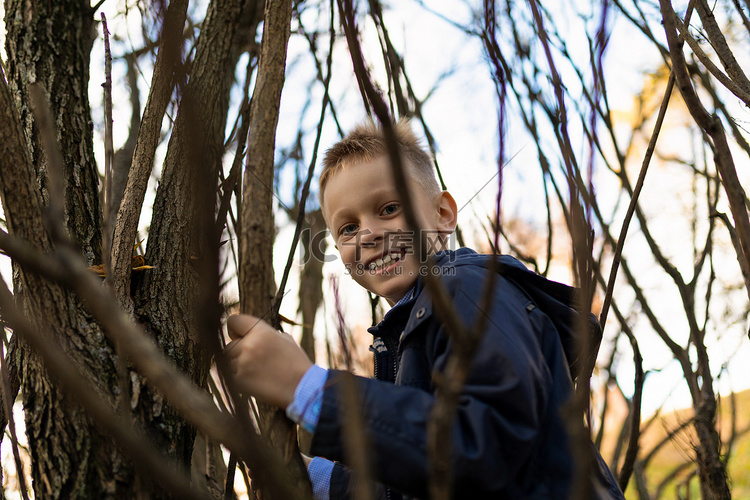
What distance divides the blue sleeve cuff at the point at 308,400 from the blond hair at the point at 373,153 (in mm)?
676

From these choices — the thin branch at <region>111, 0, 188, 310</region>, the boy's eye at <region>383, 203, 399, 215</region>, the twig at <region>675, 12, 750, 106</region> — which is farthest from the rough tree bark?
the twig at <region>675, 12, 750, 106</region>

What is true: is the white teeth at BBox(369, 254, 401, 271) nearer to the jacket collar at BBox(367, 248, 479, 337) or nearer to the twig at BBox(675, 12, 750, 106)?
the jacket collar at BBox(367, 248, 479, 337)

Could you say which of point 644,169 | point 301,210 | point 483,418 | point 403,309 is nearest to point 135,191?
point 301,210

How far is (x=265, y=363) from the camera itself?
71 centimetres

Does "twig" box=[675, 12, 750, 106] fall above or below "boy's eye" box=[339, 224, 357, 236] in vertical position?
above

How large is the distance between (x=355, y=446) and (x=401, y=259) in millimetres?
821

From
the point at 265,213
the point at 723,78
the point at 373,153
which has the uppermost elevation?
the point at 373,153

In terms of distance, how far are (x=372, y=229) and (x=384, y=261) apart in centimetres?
8

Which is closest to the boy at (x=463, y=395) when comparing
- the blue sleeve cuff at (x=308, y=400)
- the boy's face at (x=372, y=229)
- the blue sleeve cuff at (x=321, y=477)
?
the blue sleeve cuff at (x=308, y=400)

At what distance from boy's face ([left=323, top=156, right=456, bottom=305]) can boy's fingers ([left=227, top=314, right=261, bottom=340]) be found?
1.99 feet

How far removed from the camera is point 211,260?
399mm

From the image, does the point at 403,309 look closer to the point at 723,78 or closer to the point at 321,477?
the point at 321,477

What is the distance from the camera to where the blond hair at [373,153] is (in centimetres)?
138

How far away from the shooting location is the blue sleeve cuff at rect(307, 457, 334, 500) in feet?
4.04
